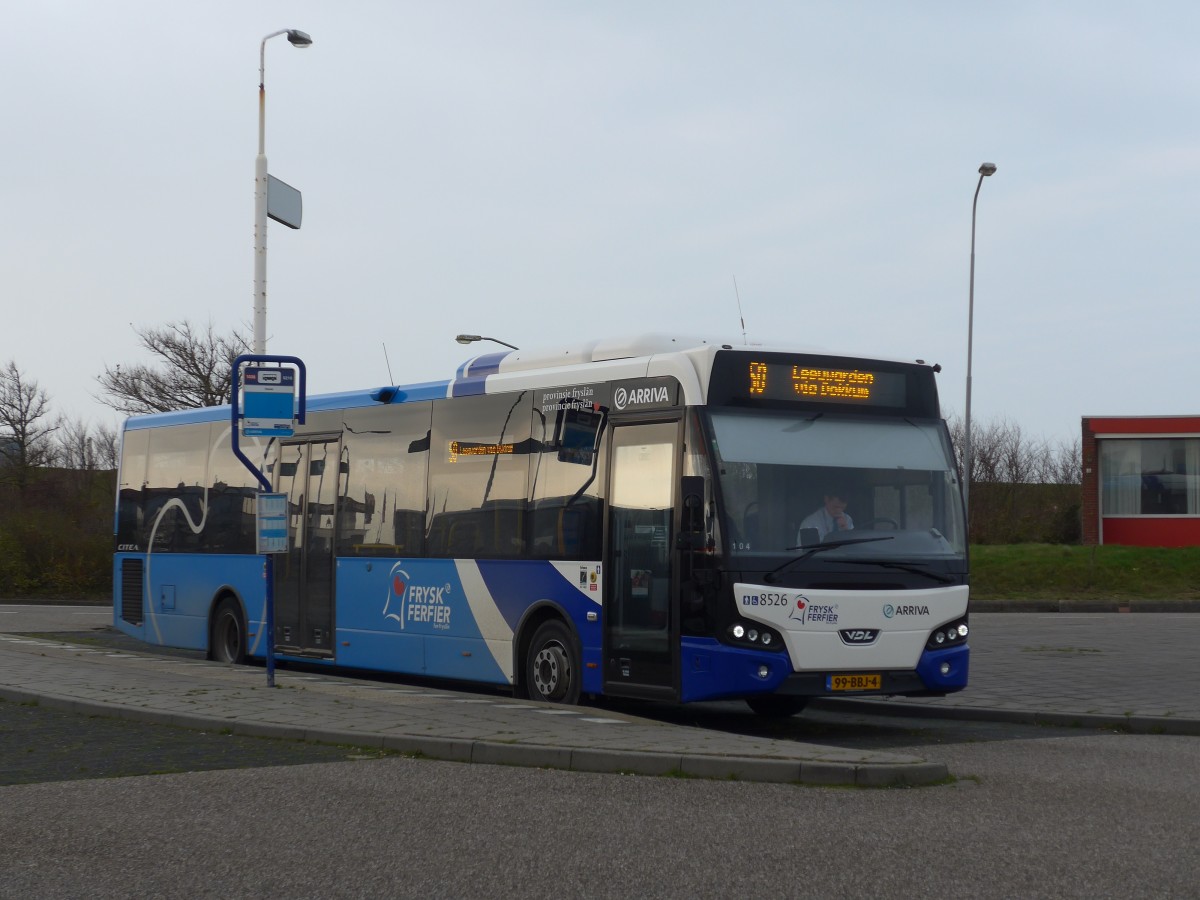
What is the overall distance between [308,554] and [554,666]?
465 centimetres

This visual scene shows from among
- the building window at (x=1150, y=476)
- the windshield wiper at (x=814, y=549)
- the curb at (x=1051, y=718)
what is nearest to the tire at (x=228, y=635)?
the curb at (x=1051, y=718)

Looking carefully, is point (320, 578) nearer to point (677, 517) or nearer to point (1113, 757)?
point (677, 517)

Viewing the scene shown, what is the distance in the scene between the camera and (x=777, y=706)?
44.1 feet

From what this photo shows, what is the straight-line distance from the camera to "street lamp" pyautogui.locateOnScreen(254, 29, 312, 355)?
886 inches

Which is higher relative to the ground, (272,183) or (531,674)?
(272,183)

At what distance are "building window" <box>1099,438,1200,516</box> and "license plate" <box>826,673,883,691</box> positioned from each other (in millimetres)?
31870

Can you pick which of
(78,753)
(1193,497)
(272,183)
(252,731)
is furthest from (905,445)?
(1193,497)

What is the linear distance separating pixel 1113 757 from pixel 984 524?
34276 millimetres

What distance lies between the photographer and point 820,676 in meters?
11.3

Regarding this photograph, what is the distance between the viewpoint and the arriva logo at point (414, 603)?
14.5 m

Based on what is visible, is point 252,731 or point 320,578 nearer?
point 252,731

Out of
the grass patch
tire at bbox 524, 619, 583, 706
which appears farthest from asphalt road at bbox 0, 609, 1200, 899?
the grass patch

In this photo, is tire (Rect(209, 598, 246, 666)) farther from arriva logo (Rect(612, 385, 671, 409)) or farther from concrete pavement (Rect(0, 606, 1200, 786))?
arriva logo (Rect(612, 385, 671, 409))

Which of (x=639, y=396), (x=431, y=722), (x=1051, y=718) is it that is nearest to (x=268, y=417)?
(x=639, y=396)
